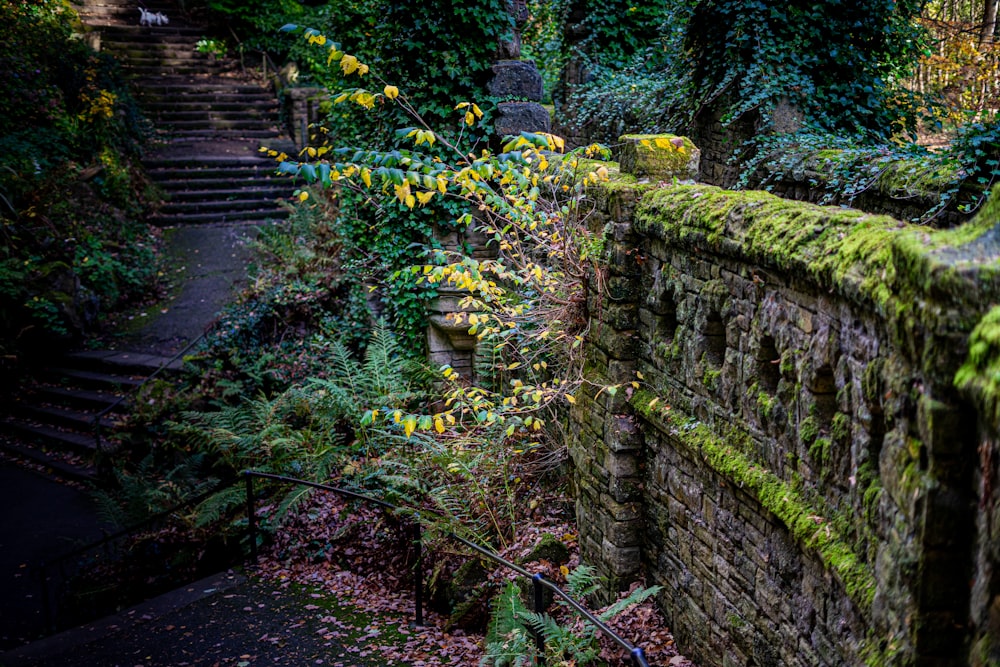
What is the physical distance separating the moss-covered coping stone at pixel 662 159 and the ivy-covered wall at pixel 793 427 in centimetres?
4

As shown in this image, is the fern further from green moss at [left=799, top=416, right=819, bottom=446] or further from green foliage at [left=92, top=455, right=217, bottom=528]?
green foliage at [left=92, top=455, right=217, bottom=528]

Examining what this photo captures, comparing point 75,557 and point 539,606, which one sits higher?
point 539,606

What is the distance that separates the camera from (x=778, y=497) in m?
3.39

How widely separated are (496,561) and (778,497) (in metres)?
3.08

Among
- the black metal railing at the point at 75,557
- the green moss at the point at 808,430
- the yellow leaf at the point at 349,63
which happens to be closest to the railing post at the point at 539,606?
the green moss at the point at 808,430

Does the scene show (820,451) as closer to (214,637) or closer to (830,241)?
(830,241)

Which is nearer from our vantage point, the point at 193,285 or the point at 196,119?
the point at 193,285

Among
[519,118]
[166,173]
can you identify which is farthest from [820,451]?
[166,173]

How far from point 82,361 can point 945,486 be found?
40.9ft

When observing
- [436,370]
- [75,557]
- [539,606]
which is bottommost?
[75,557]

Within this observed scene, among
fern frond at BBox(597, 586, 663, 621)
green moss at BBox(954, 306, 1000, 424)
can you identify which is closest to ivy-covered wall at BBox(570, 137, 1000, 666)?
green moss at BBox(954, 306, 1000, 424)

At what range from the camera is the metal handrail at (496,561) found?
367 cm

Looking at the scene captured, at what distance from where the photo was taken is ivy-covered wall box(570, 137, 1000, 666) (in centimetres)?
228

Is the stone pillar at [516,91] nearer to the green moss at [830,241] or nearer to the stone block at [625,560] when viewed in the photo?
the green moss at [830,241]
